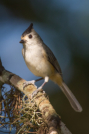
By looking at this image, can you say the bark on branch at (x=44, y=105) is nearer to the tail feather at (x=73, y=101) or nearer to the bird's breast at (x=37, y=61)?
the bird's breast at (x=37, y=61)

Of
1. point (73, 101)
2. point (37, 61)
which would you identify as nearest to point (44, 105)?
point (37, 61)

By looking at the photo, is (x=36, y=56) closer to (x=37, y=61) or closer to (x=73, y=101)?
(x=37, y=61)

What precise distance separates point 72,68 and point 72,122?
0.90 meters

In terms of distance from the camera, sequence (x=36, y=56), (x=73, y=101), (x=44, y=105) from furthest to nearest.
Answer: (x=73, y=101)
(x=36, y=56)
(x=44, y=105)

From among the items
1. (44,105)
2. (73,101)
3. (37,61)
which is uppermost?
(37,61)

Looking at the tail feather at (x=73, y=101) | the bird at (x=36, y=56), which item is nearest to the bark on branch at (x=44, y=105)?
the bird at (x=36, y=56)

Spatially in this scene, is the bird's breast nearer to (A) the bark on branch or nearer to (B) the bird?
(B) the bird

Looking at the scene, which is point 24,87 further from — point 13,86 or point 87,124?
point 87,124

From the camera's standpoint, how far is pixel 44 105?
158 centimetres

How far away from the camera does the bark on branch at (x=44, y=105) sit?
1.31 metres

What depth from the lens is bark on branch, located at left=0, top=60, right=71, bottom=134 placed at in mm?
1306

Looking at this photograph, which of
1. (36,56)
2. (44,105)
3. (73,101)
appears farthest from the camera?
(73,101)

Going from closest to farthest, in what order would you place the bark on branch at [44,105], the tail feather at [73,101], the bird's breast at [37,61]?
the bark on branch at [44,105], the bird's breast at [37,61], the tail feather at [73,101]

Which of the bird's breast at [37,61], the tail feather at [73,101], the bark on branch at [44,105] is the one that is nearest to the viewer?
the bark on branch at [44,105]
